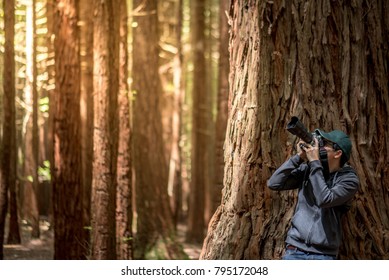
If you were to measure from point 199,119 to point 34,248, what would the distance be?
7.50 meters

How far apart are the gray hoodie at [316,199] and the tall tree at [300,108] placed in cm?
62

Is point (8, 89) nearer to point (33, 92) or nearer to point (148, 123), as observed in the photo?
point (33, 92)

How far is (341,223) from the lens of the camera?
6.93 metres

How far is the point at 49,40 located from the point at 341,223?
10.8m

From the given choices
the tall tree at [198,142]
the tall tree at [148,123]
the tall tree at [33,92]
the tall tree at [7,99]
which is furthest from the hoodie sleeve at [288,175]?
the tall tree at [198,142]

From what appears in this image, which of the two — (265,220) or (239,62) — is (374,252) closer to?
(265,220)

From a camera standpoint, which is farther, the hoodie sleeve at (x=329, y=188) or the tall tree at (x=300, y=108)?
the tall tree at (x=300, y=108)

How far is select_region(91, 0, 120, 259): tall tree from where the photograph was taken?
36.0 feet

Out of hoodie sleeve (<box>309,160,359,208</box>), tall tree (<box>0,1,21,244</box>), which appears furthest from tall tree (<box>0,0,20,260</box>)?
hoodie sleeve (<box>309,160,359,208</box>)

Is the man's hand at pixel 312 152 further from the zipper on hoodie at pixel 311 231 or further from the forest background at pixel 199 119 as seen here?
the forest background at pixel 199 119

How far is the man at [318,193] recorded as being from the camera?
597cm
